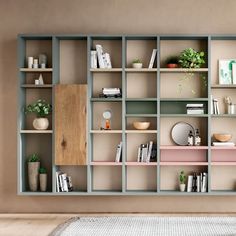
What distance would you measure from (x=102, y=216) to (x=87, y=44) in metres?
1.99

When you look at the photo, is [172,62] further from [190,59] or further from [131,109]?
[131,109]

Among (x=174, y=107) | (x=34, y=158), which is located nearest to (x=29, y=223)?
(x=34, y=158)

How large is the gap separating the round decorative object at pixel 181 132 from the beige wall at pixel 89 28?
2.23 ft

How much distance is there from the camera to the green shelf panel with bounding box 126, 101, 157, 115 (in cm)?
743

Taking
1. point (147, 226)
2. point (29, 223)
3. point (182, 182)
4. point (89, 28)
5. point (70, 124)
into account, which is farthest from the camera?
point (89, 28)

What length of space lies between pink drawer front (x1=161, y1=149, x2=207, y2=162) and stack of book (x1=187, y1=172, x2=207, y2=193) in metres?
0.20

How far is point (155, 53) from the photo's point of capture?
7355 mm

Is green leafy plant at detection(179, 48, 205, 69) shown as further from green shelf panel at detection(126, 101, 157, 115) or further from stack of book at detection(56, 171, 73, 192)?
stack of book at detection(56, 171, 73, 192)

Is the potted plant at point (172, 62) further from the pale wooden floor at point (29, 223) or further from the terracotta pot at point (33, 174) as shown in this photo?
the pale wooden floor at point (29, 223)

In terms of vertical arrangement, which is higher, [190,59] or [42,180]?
[190,59]

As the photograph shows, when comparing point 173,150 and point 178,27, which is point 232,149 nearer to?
point 173,150

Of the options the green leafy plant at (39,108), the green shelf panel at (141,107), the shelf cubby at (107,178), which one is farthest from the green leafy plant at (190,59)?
the green leafy plant at (39,108)

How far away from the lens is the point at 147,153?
736 centimetres

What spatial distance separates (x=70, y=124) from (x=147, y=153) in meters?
0.96
